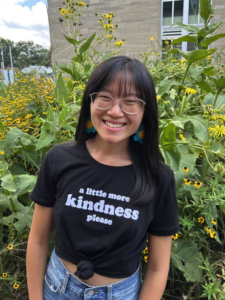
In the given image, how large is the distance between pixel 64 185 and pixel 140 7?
9.39 metres

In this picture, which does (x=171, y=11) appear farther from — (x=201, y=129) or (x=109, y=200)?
(x=109, y=200)

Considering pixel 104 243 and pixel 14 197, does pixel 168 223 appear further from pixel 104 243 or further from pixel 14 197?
pixel 14 197

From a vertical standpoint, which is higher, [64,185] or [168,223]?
[64,185]

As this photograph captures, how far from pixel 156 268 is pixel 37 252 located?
41 cm

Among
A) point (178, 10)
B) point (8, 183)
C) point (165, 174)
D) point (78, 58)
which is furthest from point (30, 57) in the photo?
point (178, 10)

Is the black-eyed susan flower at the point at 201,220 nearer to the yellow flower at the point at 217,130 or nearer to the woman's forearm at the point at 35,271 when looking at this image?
the yellow flower at the point at 217,130

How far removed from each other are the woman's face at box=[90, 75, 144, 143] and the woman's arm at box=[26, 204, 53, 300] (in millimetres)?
338

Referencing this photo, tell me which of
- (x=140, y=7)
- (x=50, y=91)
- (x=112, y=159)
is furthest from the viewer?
(x=140, y=7)

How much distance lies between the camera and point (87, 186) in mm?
839

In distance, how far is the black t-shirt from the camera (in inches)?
31.9

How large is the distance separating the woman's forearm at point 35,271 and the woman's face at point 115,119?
0.47 meters

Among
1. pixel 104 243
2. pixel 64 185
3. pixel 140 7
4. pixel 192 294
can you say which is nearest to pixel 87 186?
pixel 64 185

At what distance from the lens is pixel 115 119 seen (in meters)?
0.79

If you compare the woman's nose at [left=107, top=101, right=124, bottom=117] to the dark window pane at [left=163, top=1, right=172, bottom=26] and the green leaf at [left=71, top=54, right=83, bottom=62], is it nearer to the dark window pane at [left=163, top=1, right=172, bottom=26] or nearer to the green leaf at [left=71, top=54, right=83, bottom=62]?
the green leaf at [left=71, top=54, right=83, bottom=62]
